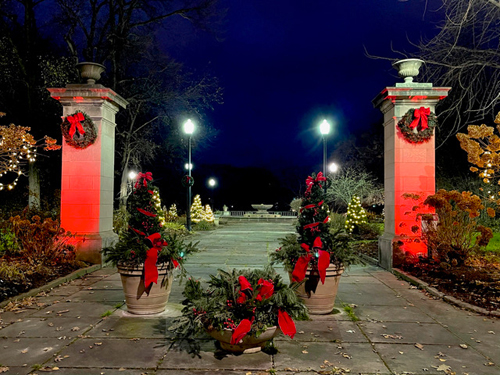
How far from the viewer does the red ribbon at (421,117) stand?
381 inches

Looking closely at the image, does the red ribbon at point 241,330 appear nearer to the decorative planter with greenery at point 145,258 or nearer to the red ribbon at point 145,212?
the decorative planter with greenery at point 145,258

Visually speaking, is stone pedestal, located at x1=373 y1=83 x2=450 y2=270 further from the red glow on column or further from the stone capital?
the stone capital

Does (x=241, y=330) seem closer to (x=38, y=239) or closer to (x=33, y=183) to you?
(x=38, y=239)

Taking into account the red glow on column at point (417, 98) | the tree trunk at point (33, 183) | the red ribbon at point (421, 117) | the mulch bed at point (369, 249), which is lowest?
the mulch bed at point (369, 249)

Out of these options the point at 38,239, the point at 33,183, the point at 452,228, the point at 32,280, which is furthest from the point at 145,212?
the point at 33,183

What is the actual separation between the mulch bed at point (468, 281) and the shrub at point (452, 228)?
0.28 m

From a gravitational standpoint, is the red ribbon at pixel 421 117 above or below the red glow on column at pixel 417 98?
below

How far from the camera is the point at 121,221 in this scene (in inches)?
575

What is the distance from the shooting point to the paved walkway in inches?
165

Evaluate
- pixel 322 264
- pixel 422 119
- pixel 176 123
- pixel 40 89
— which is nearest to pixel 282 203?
pixel 176 123

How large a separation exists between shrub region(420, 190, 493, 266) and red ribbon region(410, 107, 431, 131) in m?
1.77

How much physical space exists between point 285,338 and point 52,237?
6.33 metres

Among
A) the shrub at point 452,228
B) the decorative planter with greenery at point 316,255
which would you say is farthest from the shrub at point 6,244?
the shrub at point 452,228

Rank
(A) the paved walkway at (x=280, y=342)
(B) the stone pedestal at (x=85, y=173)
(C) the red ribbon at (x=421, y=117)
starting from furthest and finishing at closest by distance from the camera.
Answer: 1. (B) the stone pedestal at (x=85, y=173)
2. (C) the red ribbon at (x=421, y=117)
3. (A) the paved walkway at (x=280, y=342)
